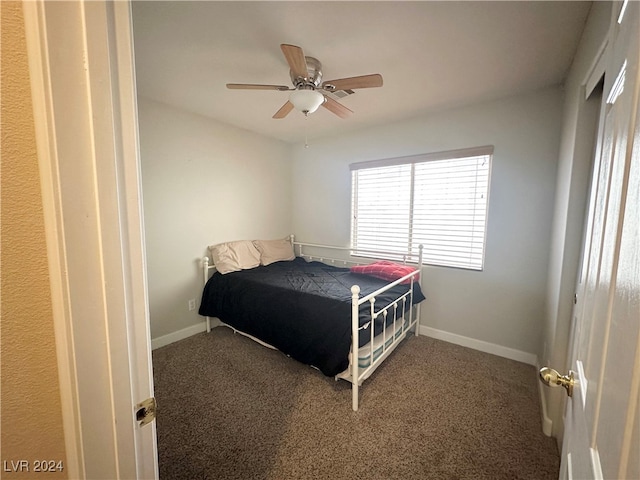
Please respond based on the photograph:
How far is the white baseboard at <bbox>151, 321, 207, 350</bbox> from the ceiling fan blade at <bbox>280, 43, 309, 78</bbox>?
8.86ft

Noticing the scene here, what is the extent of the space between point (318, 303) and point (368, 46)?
1.81 metres

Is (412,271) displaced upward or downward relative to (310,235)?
downward

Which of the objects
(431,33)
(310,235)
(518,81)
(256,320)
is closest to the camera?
(431,33)

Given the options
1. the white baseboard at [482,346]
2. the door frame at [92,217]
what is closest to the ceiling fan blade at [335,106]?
the door frame at [92,217]

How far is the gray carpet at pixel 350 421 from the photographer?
54.2 inches

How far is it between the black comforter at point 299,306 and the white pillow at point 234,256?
0.38 feet

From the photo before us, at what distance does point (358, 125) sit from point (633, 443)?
10.2ft

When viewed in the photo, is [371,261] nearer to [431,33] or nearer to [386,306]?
[386,306]

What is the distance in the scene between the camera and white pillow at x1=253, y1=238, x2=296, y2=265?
333 centimetres

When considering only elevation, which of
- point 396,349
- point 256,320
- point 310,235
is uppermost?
point 310,235

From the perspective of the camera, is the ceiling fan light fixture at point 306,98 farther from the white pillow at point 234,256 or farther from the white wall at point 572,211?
the white pillow at point 234,256

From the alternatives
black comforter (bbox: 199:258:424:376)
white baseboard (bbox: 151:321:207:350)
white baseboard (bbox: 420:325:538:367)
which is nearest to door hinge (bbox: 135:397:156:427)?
black comforter (bbox: 199:258:424:376)

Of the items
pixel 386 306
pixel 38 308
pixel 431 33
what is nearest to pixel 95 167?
pixel 38 308

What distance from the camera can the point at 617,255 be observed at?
431 millimetres
